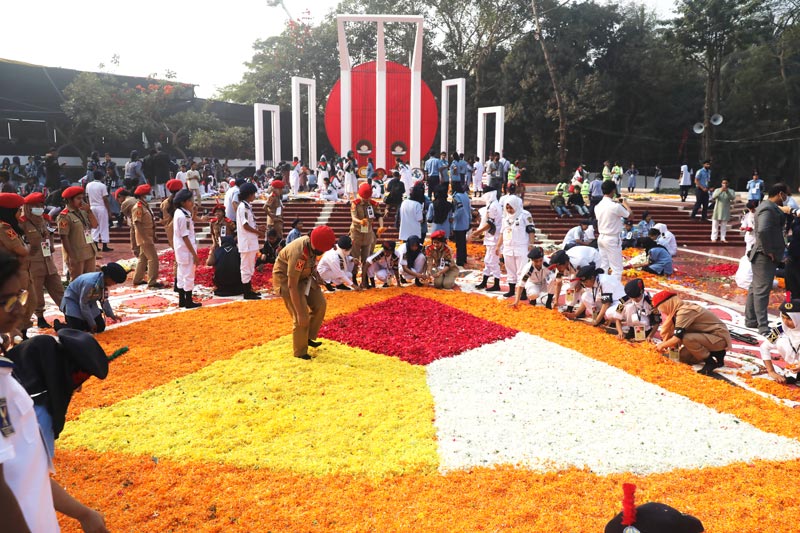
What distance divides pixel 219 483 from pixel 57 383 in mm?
1885

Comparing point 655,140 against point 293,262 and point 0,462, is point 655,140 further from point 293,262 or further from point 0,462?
point 0,462

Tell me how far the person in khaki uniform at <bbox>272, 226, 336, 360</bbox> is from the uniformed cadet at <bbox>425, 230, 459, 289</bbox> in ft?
12.2

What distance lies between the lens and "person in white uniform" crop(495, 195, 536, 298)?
8.77m

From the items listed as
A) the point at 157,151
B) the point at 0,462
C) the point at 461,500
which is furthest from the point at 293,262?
the point at 157,151

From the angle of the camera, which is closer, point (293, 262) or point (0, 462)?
→ point (0, 462)

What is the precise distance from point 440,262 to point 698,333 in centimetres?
438

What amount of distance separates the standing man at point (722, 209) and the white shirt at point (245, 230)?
11.1 meters

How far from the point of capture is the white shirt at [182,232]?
810cm

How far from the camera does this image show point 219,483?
12.7 ft

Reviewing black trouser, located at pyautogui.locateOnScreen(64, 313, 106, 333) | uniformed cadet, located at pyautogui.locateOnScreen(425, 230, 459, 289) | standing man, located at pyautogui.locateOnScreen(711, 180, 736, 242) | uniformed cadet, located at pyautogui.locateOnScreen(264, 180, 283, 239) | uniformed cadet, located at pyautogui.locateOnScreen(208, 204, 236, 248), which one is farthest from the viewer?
standing man, located at pyautogui.locateOnScreen(711, 180, 736, 242)

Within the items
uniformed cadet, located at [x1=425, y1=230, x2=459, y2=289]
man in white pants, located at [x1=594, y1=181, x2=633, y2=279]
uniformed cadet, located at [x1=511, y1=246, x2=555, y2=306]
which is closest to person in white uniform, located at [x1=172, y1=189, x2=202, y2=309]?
uniformed cadet, located at [x1=425, y1=230, x2=459, y2=289]

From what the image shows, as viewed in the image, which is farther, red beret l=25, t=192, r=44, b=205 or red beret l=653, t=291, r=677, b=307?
red beret l=25, t=192, r=44, b=205

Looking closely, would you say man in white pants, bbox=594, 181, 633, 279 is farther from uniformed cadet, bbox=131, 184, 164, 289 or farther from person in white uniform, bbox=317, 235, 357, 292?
uniformed cadet, bbox=131, 184, 164, 289

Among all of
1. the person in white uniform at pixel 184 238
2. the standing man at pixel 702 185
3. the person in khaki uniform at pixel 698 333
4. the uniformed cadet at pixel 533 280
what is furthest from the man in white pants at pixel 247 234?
the standing man at pixel 702 185
